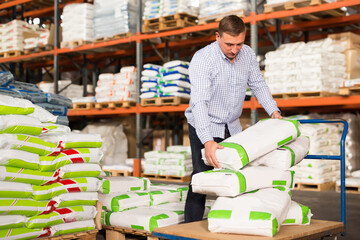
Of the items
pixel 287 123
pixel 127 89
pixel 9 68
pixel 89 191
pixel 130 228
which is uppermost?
pixel 9 68

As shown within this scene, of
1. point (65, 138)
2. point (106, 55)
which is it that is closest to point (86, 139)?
point (65, 138)

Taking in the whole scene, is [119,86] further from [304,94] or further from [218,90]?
[218,90]

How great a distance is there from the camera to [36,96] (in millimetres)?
5480

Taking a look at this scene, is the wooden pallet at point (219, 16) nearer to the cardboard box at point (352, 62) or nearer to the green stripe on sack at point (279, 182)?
the cardboard box at point (352, 62)

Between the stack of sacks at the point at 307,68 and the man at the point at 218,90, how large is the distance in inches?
130

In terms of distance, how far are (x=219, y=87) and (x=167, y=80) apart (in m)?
5.13

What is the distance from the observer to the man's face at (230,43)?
3.45 meters

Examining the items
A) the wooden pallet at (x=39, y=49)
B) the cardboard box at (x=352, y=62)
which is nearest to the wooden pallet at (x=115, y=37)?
the wooden pallet at (x=39, y=49)

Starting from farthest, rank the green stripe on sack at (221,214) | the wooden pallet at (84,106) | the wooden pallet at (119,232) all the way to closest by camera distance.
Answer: the wooden pallet at (84,106) → the wooden pallet at (119,232) → the green stripe on sack at (221,214)

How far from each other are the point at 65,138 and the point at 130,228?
1.05 meters

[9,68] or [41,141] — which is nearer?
[41,141]

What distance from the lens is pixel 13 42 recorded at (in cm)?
1199

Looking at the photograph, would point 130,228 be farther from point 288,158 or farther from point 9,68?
point 9,68

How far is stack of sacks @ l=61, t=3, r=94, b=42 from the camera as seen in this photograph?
10.4 meters
